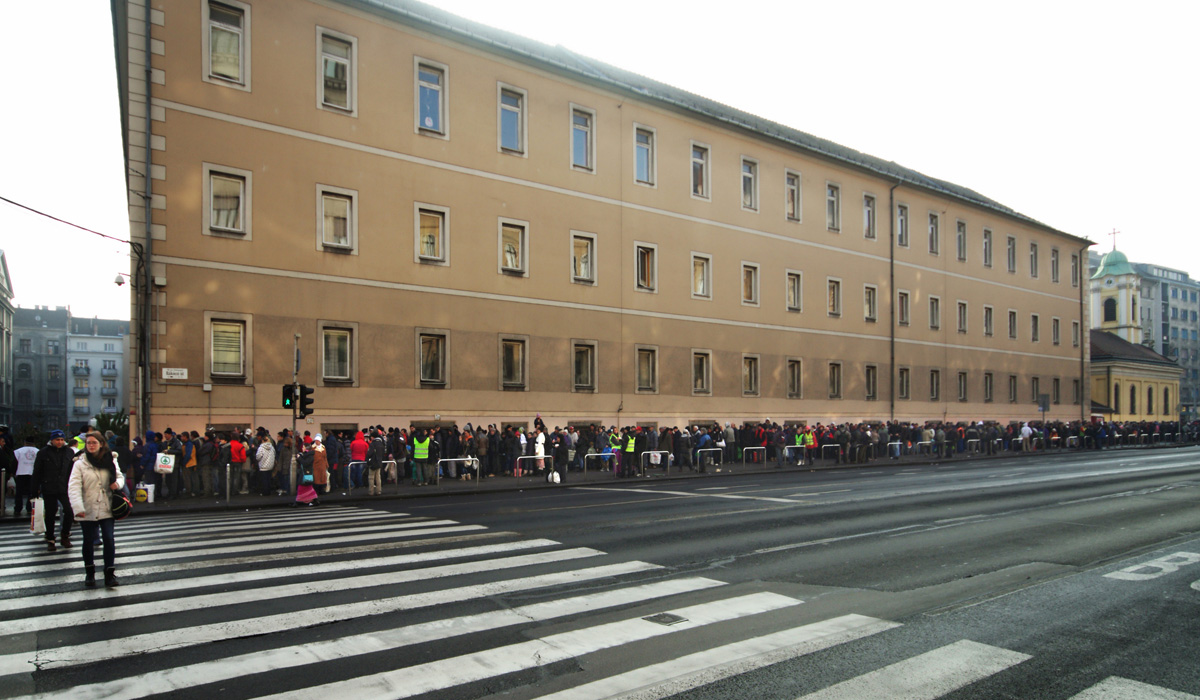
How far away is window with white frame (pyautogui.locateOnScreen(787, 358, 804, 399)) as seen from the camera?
39562 millimetres

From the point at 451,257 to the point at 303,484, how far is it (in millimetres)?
11270

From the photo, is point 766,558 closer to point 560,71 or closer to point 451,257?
point 451,257

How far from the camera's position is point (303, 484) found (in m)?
18.4

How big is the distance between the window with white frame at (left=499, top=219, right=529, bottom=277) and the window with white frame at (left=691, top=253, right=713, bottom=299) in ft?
29.4

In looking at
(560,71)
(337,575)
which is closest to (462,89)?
(560,71)

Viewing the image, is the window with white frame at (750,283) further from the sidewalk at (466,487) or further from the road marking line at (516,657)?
the road marking line at (516,657)

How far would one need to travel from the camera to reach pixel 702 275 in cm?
3584

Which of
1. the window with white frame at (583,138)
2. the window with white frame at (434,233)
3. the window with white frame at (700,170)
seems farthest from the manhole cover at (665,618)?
the window with white frame at (700,170)

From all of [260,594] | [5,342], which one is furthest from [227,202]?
[5,342]

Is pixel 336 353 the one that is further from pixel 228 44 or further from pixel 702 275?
pixel 702 275

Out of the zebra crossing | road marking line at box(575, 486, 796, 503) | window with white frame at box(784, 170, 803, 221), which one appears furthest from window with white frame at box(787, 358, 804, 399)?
the zebra crossing

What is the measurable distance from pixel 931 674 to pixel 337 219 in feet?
76.7

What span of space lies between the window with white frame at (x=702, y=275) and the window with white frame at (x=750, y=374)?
375 centimetres

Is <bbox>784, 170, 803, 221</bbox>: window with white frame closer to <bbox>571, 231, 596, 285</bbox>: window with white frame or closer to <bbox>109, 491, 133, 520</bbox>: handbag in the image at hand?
<bbox>571, 231, 596, 285</bbox>: window with white frame
